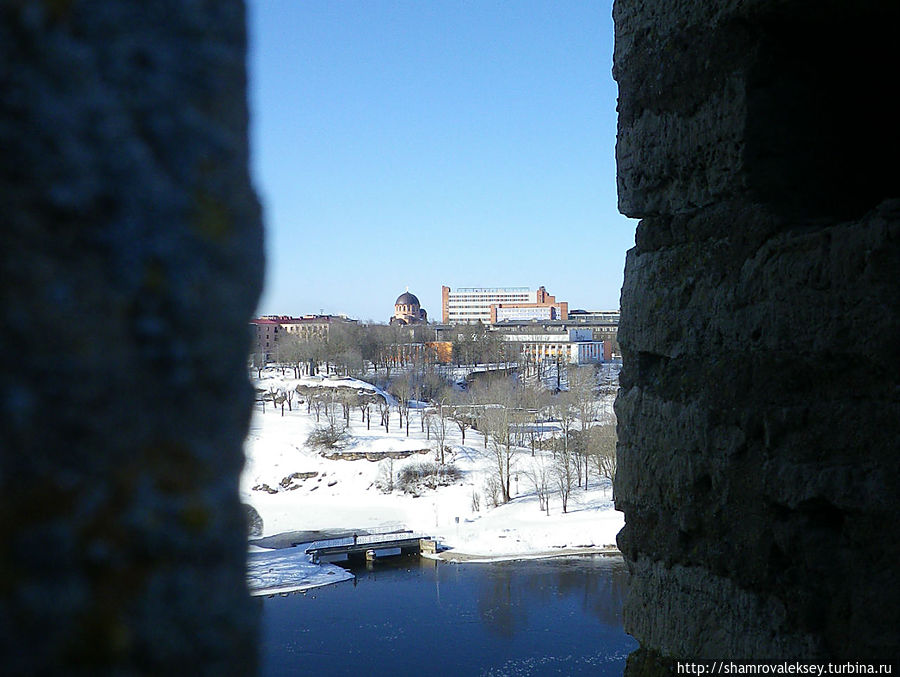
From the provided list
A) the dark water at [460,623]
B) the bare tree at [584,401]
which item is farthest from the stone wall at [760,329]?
the bare tree at [584,401]

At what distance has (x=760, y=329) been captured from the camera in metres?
1.70

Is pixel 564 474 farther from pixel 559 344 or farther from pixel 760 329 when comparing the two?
pixel 559 344

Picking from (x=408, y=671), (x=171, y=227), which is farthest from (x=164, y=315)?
(x=408, y=671)

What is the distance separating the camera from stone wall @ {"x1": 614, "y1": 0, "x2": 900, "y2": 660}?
1.52 metres

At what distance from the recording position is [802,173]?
179 cm

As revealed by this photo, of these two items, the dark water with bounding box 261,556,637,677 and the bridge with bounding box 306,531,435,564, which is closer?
the dark water with bounding box 261,556,637,677

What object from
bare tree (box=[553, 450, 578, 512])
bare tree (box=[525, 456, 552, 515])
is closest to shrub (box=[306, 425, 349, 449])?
bare tree (box=[525, 456, 552, 515])

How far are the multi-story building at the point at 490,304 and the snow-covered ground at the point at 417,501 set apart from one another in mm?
38932

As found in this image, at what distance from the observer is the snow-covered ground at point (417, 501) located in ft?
68.2

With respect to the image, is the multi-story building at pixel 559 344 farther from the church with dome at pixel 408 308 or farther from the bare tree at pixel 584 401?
the church with dome at pixel 408 308

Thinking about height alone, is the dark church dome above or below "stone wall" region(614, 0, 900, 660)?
above

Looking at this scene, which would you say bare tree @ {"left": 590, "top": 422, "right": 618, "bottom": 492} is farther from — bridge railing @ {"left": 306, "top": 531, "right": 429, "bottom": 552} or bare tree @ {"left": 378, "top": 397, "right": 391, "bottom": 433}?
bare tree @ {"left": 378, "top": 397, "right": 391, "bottom": 433}

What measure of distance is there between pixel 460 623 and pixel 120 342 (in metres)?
14.8

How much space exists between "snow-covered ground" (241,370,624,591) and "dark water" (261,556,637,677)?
1715 mm
